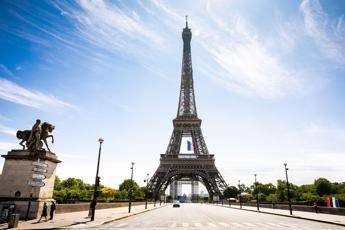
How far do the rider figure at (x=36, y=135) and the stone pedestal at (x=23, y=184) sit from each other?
2.50 ft

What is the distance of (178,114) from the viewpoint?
89.6 m

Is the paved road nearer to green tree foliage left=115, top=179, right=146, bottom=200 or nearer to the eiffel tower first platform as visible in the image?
the eiffel tower first platform

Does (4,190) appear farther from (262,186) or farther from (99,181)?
(262,186)

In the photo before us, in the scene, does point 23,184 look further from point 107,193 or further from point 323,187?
point 323,187

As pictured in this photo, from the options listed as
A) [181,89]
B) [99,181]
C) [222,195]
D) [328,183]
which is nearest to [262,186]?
[328,183]

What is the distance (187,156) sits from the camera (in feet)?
282

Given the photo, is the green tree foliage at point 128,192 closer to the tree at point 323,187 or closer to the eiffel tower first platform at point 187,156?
the eiffel tower first platform at point 187,156

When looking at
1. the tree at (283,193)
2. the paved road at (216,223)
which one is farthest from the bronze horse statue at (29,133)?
the tree at (283,193)

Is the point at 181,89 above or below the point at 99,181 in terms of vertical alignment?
above

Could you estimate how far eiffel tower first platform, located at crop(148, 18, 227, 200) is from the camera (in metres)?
81.5

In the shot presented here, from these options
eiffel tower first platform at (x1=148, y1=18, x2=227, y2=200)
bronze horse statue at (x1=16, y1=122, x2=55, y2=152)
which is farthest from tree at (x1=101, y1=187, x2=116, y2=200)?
bronze horse statue at (x1=16, y1=122, x2=55, y2=152)

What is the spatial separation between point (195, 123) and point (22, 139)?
67.3 m

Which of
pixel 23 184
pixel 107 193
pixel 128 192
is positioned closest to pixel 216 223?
pixel 23 184

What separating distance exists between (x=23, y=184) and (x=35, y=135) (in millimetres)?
3806
